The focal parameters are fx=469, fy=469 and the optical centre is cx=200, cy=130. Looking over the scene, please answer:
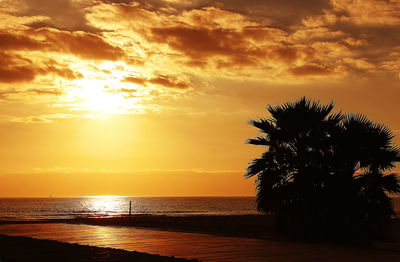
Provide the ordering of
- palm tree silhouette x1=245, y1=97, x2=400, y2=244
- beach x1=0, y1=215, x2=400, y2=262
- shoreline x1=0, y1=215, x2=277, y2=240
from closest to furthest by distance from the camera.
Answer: beach x1=0, y1=215, x2=400, y2=262, palm tree silhouette x1=245, y1=97, x2=400, y2=244, shoreline x1=0, y1=215, x2=277, y2=240

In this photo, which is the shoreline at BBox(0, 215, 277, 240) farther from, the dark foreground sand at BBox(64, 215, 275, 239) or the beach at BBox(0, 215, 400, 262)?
the beach at BBox(0, 215, 400, 262)

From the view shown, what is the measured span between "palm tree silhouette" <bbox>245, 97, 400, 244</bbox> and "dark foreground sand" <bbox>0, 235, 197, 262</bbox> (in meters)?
6.72

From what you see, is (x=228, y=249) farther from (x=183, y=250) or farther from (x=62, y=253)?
(x=62, y=253)

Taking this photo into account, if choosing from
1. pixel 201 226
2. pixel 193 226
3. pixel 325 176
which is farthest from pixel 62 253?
pixel 201 226

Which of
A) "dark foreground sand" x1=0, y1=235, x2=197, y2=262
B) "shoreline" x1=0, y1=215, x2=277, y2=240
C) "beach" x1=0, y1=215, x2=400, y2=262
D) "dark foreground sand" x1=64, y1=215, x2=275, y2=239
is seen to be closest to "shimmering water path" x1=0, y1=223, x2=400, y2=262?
"beach" x1=0, y1=215, x2=400, y2=262

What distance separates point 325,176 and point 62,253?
884 centimetres

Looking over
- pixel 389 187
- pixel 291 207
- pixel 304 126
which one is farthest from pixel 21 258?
pixel 389 187

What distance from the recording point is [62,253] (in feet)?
34.6

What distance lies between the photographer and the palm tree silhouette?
49.0 feet

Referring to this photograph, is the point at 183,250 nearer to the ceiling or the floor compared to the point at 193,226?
nearer to the floor

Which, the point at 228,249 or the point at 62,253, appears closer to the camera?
the point at 62,253

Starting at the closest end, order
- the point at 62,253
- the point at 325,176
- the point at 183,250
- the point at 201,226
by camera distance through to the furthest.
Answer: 1. the point at 62,253
2. the point at 183,250
3. the point at 325,176
4. the point at 201,226

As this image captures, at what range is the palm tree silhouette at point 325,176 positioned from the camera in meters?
14.9

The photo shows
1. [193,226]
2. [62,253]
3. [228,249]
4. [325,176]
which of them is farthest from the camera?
[193,226]
